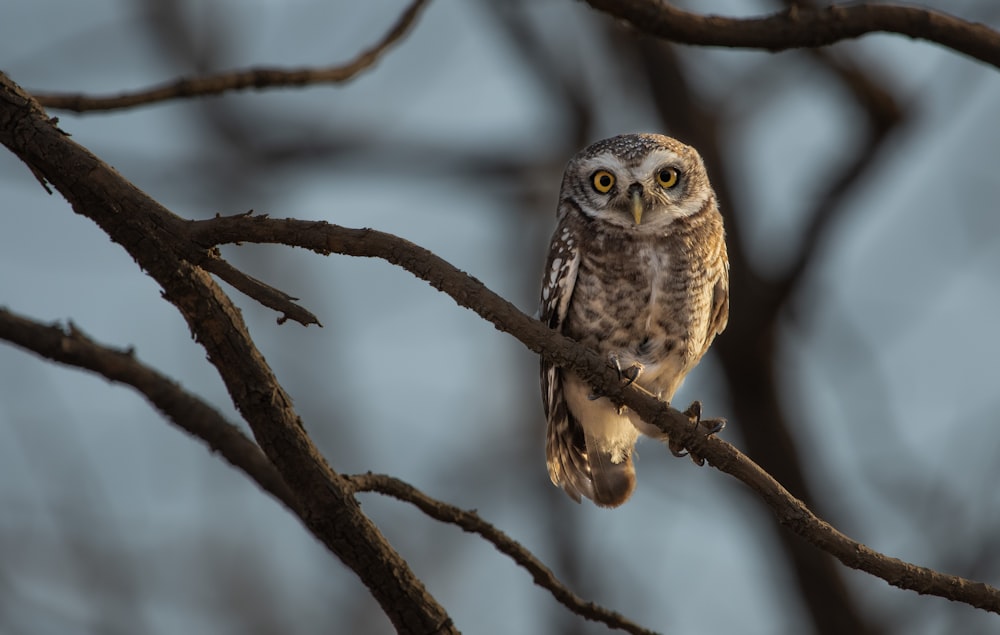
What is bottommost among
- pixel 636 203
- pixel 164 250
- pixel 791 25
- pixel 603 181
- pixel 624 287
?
pixel 164 250

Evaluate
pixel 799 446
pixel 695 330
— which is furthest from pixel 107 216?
pixel 799 446

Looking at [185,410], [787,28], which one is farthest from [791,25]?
[185,410]

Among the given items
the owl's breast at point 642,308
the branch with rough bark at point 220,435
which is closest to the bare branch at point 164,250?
the branch with rough bark at point 220,435

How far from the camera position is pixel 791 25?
4242 millimetres

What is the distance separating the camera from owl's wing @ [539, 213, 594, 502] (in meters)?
4.79

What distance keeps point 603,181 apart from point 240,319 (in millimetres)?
2313

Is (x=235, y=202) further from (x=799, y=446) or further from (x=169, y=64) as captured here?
(x=799, y=446)

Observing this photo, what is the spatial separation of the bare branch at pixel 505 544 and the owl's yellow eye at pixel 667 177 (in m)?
2.00

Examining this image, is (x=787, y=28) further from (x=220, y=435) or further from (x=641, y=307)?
(x=220, y=435)

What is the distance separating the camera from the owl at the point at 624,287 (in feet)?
15.4

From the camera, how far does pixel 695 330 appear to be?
15.6 ft

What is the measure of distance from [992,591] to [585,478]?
2179 mm

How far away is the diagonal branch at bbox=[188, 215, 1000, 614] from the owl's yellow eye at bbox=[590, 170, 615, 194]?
6.47 feet

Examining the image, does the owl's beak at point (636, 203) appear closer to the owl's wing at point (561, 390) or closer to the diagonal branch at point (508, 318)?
the owl's wing at point (561, 390)
